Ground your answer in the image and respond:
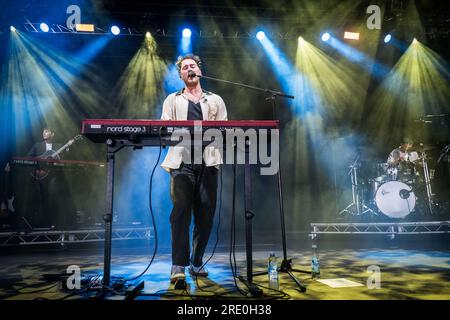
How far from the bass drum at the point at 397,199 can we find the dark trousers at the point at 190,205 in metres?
4.86

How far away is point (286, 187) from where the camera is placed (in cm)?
820

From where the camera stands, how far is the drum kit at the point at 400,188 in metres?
6.27

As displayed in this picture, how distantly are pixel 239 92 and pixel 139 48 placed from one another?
280 centimetres

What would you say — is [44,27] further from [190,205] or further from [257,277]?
[257,277]

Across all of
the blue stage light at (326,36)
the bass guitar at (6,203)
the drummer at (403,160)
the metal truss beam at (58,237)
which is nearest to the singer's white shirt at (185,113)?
the metal truss beam at (58,237)

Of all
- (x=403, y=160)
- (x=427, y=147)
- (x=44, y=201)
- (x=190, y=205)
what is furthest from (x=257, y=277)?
(x=427, y=147)

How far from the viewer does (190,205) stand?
2.78 metres

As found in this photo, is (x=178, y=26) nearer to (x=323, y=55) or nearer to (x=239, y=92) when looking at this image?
(x=239, y=92)

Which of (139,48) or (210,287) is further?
(139,48)

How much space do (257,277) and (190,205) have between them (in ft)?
2.99

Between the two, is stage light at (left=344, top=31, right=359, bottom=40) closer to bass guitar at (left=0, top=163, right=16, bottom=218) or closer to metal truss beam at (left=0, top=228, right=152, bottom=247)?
metal truss beam at (left=0, top=228, right=152, bottom=247)

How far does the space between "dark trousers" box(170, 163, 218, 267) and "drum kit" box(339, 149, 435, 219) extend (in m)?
4.88
